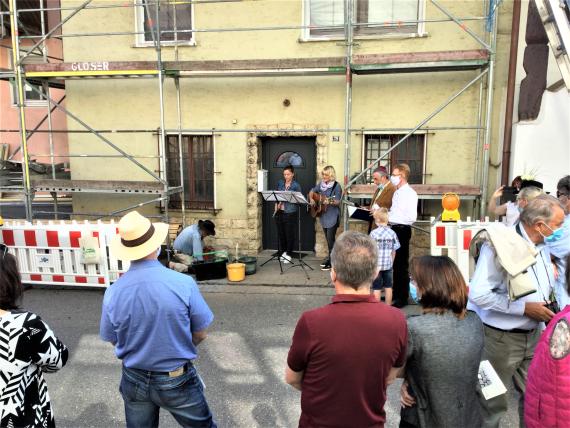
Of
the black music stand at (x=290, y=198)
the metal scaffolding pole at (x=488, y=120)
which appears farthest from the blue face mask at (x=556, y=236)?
the black music stand at (x=290, y=198)

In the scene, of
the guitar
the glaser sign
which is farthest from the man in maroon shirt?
the glaser sign

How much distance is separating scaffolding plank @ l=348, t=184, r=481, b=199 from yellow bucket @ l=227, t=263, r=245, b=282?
86.9 inches

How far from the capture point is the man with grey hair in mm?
2633

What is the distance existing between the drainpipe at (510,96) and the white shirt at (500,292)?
500 centimetres

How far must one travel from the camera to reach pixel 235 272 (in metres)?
6.95

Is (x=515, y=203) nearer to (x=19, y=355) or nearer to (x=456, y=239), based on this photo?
(x=456, y=239)

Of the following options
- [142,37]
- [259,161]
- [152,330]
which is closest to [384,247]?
[152,330]

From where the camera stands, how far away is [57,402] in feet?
12.2

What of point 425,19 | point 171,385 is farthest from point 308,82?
point 171,385

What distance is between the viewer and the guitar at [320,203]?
745cm

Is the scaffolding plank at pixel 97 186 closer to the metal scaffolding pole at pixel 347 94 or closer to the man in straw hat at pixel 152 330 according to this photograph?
the metal scaffolding pole at pixel 347 94

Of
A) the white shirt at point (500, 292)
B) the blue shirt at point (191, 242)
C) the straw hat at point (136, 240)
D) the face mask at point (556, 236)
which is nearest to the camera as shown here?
the straw hat at point (136, 240)

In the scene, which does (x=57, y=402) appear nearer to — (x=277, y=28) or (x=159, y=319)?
(x=159, y=319)

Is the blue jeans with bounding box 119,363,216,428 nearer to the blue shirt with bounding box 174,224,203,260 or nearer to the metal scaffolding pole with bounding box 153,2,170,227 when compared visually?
the blue shirt with bounding box 174,224,203,260
